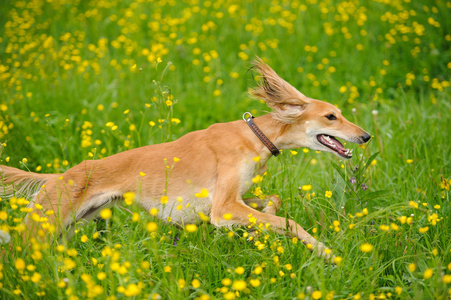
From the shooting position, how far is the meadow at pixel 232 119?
9.57 feet

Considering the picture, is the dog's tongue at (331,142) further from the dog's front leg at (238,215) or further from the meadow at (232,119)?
the dog's front leg at (238,215)

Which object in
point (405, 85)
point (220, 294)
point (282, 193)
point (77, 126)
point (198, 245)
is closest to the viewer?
point (220, 294)

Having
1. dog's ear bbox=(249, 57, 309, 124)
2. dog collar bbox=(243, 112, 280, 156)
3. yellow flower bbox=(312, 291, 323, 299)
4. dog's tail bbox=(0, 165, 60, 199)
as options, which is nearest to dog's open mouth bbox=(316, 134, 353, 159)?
dog's ear bbox=(249, 57, 309, 124)

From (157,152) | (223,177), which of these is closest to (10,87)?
(157,152)

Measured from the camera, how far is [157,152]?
3945 millimetres

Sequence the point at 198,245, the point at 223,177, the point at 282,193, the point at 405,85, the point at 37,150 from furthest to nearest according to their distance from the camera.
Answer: the point at 405,85 → the point at 37,150 → the point at 282,193 → the point at 223,177 → the point at 198,245

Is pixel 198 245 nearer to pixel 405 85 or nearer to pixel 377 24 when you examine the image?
pixel 405 85

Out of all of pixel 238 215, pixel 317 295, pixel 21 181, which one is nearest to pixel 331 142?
pixel 238 215

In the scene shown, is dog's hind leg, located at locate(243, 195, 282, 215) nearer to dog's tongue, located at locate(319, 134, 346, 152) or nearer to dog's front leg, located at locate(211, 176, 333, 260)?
dog's front leg, located at locate(211, 176, 333, 260)

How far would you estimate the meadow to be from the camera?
9.57ft

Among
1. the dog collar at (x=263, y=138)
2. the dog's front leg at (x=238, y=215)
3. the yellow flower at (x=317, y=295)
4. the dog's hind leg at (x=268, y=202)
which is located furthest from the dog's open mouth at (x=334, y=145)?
the yellow flower at (x=317, y=295)

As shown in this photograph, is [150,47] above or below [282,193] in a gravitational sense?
above

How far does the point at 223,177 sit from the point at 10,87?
421 centimetres

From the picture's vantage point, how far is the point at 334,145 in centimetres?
390
